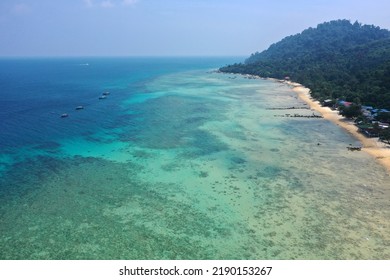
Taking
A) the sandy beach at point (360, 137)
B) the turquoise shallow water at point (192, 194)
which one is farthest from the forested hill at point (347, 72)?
the turquoise shallow water at point (192, 194)

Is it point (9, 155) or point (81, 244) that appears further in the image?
point (9, 155)

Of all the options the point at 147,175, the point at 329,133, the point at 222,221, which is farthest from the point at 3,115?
the point at 329,133

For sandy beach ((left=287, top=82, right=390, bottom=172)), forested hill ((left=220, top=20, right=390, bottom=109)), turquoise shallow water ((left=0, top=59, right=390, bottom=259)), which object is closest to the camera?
turquoise shallow water ((left=0, top=59, right=390, bottom=259))

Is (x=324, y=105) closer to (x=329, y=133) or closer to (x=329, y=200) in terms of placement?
(x=329, y=133)

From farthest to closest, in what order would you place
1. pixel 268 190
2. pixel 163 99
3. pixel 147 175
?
1. pixel 163 99
2. pixel 147 175
3. pixel 268 190

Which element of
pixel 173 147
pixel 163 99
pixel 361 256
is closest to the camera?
pixel 361 256

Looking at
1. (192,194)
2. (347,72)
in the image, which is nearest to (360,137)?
(192,194)

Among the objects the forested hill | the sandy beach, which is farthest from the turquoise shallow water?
the forested hill

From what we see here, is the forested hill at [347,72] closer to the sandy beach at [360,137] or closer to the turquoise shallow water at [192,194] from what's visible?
the sandy beach at [360,137]

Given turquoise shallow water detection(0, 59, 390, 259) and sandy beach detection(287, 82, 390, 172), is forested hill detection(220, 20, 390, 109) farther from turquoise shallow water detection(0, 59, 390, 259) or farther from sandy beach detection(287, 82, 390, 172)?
turquoise shallow water detection(0, 59, 390, 259)
